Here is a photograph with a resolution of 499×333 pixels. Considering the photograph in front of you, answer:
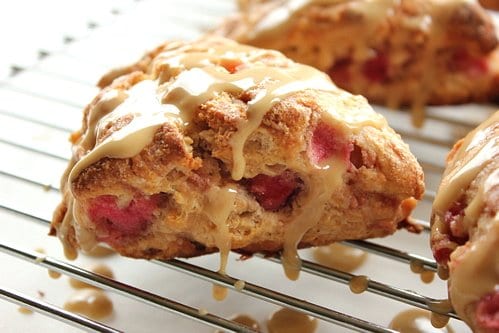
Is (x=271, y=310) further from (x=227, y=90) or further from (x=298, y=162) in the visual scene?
(x=227, y=90)

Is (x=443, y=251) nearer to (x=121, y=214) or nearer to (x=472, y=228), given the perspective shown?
(x=472, y=228)

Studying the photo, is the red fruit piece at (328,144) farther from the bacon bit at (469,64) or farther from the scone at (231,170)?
the bacon bit at (469,64)

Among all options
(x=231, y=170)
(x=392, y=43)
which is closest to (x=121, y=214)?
(x=231, y=170)

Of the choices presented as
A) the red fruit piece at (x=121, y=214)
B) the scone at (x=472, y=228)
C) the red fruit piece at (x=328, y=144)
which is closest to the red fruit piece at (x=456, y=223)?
the scone at (x=472, y=228)

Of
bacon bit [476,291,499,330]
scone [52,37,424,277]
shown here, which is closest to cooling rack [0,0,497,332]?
scone [52,37,424,277]

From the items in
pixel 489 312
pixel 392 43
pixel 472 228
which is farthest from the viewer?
pixel 392 43

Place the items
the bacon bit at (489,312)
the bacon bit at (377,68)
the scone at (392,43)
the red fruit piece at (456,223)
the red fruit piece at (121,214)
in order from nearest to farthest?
1. the bacon bit at (489,312)
2. the red fruit piece at (456,223)
3. the red fruit piece at (121,214)
4. the scone at (392,43)
5. the bacon bit at (377,68)
